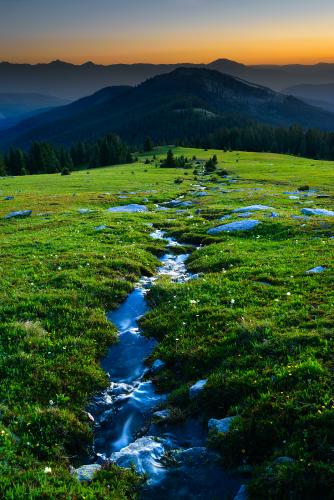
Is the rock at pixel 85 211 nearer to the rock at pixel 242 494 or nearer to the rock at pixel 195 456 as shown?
the rock at pixel 195 456

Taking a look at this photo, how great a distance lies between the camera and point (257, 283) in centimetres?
1755

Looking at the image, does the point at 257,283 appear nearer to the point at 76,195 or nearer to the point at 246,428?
the point at 246,428

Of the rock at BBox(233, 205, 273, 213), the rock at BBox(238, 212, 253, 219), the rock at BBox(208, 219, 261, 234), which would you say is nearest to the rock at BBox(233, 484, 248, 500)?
the rock at BBox(208, 219, 261, 234)

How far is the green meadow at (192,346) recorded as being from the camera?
8.62 m

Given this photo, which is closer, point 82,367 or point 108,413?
point 108,413

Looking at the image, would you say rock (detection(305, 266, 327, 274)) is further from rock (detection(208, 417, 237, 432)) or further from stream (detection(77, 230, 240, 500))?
rock (detection(208, 417, 237, 432))

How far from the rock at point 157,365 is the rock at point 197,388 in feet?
6.08

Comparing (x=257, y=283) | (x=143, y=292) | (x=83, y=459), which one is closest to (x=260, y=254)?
(x=257, y=283)

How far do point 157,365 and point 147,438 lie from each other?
3.23m

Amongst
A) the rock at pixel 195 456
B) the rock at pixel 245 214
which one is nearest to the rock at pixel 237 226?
the rock at pixel 245 214

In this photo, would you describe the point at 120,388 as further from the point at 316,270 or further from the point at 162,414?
the point at 316,270

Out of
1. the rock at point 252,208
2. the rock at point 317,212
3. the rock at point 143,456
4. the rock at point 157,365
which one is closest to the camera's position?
the rock at point 143,456

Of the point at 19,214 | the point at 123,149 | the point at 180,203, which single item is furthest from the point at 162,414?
the point at 123,149

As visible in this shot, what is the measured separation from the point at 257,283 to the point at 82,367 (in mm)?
8467
